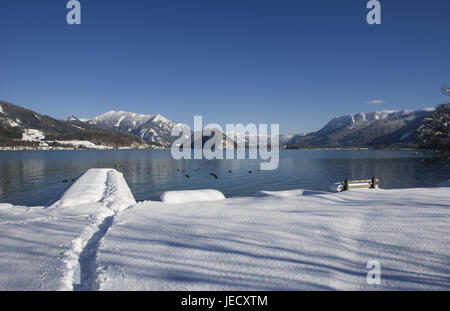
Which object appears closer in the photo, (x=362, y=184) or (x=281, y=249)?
(x=281, y=249)

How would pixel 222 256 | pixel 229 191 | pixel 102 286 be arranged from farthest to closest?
pixel 229 191, pixel 222 256, pixel 102 286

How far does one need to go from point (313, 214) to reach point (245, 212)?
2821 millimetres

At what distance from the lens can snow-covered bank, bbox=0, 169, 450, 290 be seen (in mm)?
4727

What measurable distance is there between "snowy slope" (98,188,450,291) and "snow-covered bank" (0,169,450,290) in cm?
3

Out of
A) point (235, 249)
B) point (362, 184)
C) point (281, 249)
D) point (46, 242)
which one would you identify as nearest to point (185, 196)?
point (46, 242)

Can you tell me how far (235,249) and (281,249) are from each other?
1.25m

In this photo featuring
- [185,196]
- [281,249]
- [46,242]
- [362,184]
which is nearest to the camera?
[281,249]

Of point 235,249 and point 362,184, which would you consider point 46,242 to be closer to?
point 235,249

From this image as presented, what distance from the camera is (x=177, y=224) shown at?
8508 mm

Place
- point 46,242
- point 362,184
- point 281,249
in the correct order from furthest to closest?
point 362,184 < point 46,242 < point 281,249

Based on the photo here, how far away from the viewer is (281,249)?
6051 millimetres

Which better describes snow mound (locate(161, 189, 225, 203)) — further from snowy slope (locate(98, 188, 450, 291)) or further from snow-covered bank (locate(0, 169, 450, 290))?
snowy slope (locate(98, 188, 450, 291))
